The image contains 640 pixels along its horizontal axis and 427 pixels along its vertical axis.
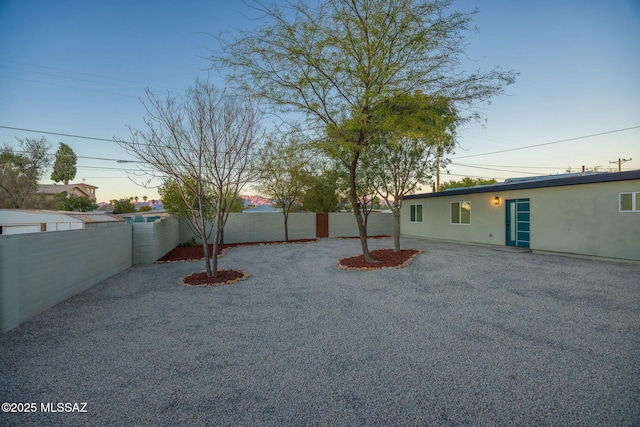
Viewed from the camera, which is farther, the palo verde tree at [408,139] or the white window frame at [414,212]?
the white window frame at [414,212]

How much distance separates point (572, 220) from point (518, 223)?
66.3 inches

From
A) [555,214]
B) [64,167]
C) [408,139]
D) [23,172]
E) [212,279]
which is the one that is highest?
[64,167]

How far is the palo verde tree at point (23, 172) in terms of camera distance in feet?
57.9

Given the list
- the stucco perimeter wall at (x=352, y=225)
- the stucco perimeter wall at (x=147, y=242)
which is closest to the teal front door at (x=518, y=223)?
the stucco perimeter wall at (x=352, y=225)

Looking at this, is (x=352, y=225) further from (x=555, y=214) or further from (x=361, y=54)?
(x=361, y=54)

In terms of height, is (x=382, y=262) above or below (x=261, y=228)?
below

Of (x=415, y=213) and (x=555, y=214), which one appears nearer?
(x=555, y=214)

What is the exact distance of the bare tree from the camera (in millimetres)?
6359

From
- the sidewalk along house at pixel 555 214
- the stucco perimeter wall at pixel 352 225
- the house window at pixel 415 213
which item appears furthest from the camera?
the stucco perimeter wall at pixel 352 225

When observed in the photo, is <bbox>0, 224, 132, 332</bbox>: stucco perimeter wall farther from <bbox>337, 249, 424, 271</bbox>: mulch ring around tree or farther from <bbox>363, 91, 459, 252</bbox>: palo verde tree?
<bbox>363, 91, 459, 252</bbox>: palo verde tree

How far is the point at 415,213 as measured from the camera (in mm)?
15430

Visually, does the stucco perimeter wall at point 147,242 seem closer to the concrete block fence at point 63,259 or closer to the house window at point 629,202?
the concrete block fence at point 63,259

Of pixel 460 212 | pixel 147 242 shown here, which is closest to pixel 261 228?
pixel 147 242

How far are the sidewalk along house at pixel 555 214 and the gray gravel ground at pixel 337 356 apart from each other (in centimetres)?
331
